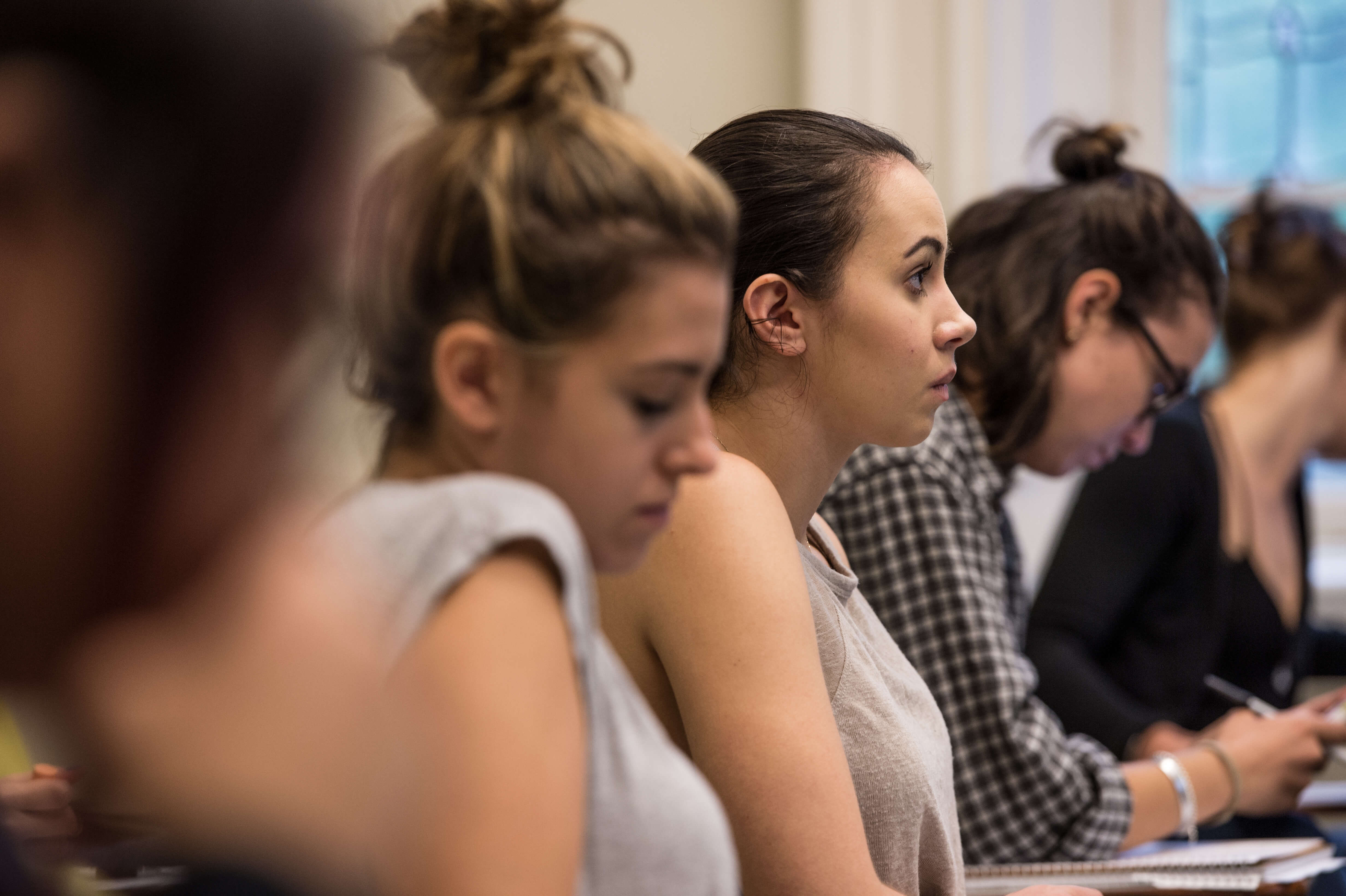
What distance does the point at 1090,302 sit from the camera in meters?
1.58

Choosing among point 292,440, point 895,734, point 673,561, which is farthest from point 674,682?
point 292,440

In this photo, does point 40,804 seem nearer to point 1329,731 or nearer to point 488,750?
point 488,750

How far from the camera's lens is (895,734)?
38.1 inches

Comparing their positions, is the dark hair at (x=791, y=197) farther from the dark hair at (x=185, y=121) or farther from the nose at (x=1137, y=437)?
the nose at (x=1137, y=437)

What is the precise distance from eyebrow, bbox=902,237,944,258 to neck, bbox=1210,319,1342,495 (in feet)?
3.95

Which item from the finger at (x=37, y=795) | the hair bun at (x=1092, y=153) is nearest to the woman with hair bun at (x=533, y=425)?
the finger at (x=37, y=795)

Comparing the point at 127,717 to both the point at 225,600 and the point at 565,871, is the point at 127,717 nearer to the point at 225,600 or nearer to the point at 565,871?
the point at 225,600

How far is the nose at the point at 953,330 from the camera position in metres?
1.00

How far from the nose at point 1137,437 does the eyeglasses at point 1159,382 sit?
0.04 ft

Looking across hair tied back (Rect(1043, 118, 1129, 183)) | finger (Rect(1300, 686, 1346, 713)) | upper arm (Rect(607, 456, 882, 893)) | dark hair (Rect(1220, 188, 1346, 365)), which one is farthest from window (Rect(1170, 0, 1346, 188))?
upper arm (Rect(607, 456, 882, 893))

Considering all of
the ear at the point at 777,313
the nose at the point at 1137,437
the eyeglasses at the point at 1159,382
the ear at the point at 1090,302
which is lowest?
the nose at the point at 1137,437

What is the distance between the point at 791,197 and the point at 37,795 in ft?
2.13

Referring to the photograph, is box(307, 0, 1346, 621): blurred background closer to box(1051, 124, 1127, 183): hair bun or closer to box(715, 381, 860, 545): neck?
box(1051, 124, 1127, 183): hair bun

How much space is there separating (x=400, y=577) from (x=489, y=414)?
10 cm
